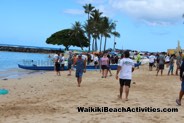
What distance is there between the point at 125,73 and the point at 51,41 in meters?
95.0

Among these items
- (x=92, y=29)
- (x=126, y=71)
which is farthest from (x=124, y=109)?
(x=92, y=29)

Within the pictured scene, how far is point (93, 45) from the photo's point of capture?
264 feet

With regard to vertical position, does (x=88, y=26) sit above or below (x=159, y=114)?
above

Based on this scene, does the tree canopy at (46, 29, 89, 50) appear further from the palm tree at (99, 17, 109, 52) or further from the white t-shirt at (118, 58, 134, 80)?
the white t-shirt at (118, 58, 134, 80)

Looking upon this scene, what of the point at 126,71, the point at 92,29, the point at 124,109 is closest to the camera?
the point at 124,109

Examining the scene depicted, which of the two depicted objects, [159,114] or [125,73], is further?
[125,73]

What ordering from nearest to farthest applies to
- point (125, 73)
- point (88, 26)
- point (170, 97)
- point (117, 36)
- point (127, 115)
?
point (127, 115)
point (125, 73)
point (170, 97)
point (88, 26)
point (117, 36)

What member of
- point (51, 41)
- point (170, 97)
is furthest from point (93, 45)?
point (170, 97)

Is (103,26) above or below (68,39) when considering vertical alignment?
above

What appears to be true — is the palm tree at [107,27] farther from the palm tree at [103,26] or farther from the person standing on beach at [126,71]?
the person standing on beach at [126,71]

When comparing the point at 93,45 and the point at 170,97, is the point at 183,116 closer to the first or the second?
the point at 170,97

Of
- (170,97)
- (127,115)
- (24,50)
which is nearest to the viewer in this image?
(127,115)

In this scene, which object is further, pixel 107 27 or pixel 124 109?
pixel 107 27

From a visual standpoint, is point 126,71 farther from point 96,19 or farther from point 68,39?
point 68,39
